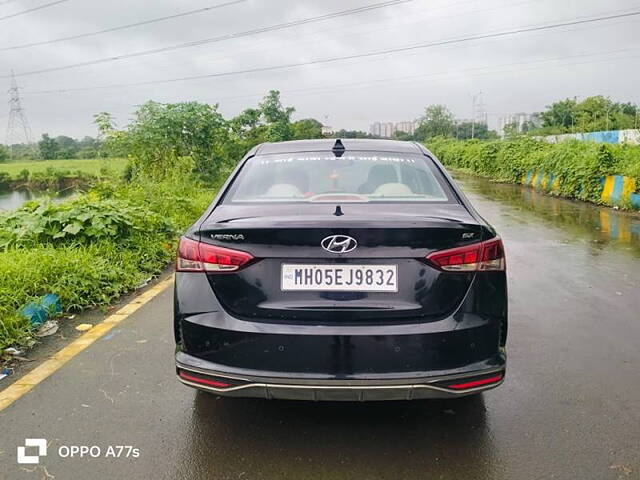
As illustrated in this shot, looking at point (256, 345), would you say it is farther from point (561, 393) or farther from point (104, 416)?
point (561, 393)

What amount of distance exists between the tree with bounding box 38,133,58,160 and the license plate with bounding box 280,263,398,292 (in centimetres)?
5442

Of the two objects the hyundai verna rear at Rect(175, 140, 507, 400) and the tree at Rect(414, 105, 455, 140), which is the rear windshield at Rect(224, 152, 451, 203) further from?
the tree at Rect(414, 105, 455, 140)

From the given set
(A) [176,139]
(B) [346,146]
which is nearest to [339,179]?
(B) [346,146]

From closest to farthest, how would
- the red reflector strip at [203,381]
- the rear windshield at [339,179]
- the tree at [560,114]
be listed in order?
the red reflector strip at [203,381]
the rear windshield at [339,179]
the tree at [560,114]

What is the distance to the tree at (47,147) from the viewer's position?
51938 mm

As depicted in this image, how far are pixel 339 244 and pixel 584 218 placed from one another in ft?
32.1

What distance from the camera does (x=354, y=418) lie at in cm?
291

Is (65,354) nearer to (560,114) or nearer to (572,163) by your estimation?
(572,163)

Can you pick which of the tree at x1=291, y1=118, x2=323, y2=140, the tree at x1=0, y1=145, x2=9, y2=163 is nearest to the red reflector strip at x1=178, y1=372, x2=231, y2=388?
the tree at x1=291, y1=118, x2=323, y2=140

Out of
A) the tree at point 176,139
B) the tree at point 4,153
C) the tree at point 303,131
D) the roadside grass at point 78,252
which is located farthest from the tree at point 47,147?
the roadside grass at point 78,252

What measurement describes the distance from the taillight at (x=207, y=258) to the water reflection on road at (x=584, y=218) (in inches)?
259

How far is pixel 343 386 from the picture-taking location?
234 centimetres

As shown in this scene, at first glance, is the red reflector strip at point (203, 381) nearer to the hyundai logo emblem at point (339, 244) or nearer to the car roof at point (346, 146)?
the hyundai logo emblem at point (339, 244)

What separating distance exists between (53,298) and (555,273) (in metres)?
5.10
